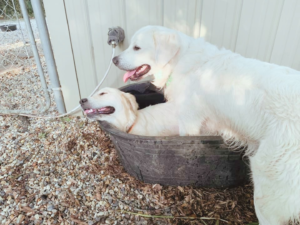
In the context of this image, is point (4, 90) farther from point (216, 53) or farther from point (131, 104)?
point (216, 53)


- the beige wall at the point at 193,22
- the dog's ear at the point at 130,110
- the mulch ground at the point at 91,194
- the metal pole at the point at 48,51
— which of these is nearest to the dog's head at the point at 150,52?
the dog's ear at the point at 130,110

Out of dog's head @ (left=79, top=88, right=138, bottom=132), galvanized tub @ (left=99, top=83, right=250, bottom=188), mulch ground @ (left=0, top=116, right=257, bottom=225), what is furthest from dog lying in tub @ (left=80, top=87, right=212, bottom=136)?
mulch ground @ (left=0, top=116, right=257, bottom=225)

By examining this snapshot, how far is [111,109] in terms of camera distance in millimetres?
2064

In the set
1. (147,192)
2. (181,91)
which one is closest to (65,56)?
(181,91)

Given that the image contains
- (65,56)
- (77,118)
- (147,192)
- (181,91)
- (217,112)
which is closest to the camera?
(217,112)

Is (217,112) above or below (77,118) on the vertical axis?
above

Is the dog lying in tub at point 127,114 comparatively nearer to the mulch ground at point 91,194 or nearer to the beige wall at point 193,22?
the mulch ground at point 91,194

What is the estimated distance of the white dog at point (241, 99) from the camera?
1.18 m

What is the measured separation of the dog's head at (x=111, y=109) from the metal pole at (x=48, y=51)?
1.08 meters

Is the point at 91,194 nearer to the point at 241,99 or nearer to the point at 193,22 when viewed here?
the point at 241,99

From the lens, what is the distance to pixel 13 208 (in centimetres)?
189

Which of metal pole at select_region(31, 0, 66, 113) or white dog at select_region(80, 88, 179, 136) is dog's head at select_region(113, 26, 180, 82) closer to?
white dog at select_region(80, 88, 179, 136)

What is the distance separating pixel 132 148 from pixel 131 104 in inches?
19.1

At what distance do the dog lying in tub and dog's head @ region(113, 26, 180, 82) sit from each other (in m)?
0.24
